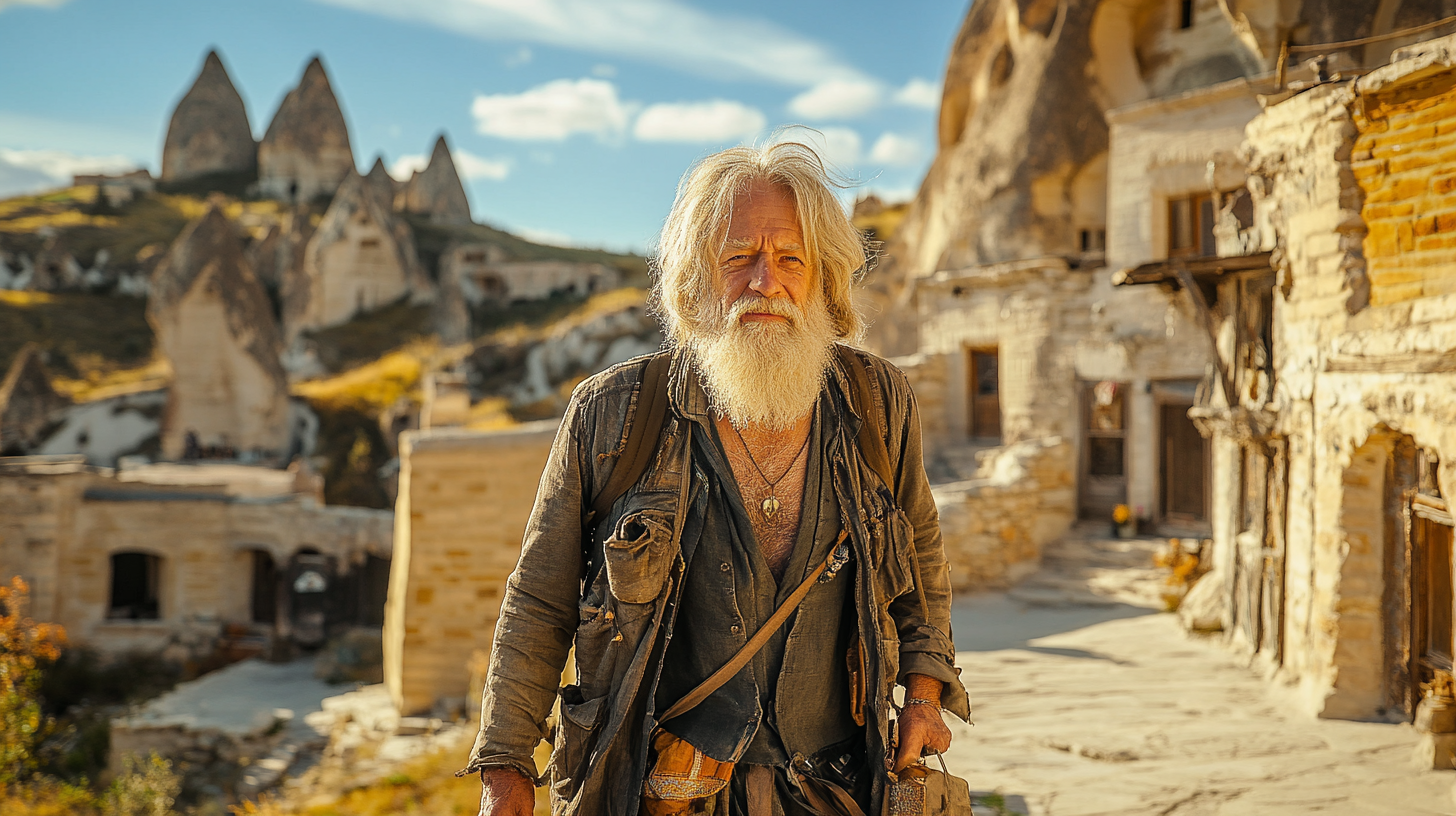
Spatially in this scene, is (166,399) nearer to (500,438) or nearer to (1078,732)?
(500,438)

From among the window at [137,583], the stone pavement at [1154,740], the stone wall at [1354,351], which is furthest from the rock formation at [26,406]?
the stone wall at [1354,351]

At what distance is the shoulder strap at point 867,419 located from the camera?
2.18 m

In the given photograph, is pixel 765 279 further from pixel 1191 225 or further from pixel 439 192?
pixel 439 192

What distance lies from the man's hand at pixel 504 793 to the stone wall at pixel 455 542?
7.86m

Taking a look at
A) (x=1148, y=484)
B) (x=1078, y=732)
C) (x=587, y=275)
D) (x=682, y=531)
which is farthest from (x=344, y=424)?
(x=682, y=531)

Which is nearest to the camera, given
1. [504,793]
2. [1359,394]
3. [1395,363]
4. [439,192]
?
[504,793]

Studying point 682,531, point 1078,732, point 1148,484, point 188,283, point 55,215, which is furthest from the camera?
point 55,215

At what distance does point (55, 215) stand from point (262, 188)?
8.83 metres

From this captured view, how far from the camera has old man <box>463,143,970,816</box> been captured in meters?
1.95

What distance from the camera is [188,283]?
2491cm

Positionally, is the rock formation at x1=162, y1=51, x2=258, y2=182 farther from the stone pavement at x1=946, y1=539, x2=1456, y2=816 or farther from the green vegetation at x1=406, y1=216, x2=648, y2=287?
the stone pavement at x1=946, y1=539, x2=1456, y2=816

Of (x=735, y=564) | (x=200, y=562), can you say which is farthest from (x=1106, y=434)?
(x=200, y=562)

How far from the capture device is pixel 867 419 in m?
2.21

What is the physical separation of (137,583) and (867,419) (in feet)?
62.0
